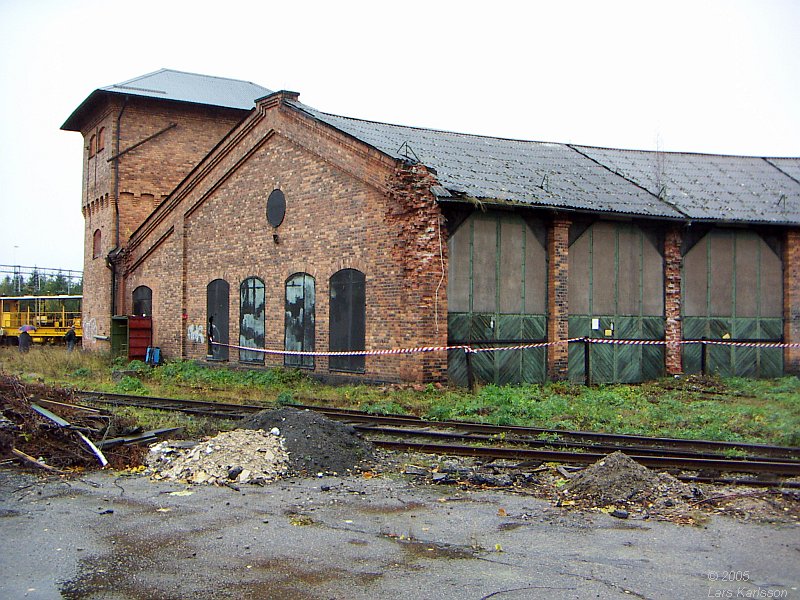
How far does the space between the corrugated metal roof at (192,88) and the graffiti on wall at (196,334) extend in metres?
10.6

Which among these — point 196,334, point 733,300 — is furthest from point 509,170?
point 196,334

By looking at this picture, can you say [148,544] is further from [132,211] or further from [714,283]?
[132,211]

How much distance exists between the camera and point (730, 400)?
16.2 metres

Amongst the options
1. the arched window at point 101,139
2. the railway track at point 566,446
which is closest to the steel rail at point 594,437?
the railway track at point 566,446

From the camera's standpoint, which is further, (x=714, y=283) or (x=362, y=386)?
(x=714, y=283)

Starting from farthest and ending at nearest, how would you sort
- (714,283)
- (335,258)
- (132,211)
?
(132,211) < (714,283) < (335,258)

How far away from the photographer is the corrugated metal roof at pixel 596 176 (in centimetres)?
1858

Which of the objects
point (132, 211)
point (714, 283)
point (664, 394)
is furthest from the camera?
point (132, 211)

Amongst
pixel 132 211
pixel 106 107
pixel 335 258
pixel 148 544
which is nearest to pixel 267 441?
pixel 148 544

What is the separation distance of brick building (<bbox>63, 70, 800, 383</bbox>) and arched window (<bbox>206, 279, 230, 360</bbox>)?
0.19ft

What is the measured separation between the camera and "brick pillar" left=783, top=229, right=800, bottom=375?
70.3ft

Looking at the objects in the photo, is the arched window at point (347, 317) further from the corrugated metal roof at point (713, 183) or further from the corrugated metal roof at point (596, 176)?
the corrugated metal roof at point (713, 183)

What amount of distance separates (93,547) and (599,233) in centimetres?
1546

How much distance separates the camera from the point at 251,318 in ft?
70.8
